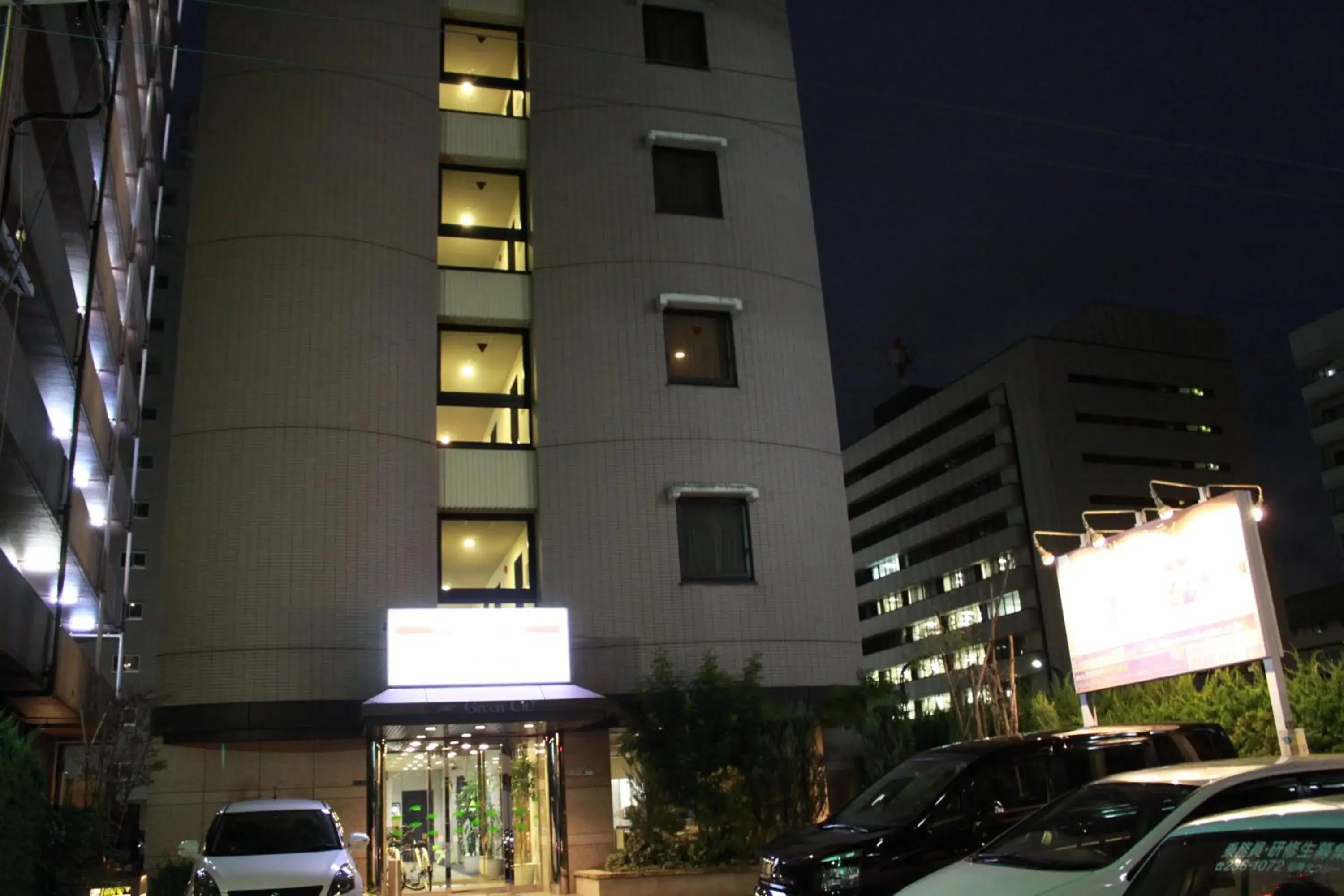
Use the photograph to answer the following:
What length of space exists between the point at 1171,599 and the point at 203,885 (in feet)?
35.8

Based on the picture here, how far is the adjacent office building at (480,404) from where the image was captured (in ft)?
61.2

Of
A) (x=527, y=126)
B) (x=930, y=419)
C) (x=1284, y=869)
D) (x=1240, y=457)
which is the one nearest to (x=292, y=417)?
(x=527, y=126)

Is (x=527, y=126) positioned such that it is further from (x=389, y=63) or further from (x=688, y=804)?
(x=688, y=804)

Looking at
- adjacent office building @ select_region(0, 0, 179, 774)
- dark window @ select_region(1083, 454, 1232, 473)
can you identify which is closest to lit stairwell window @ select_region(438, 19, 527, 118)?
adjacent office building @ select_region(0, 0, 179, 774)

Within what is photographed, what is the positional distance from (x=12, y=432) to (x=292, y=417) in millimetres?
4523

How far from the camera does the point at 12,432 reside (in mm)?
16047

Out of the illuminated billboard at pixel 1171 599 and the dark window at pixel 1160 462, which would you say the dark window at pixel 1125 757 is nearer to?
the illuminated billboard at pixel 1171 599

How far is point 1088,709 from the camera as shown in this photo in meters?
13.7

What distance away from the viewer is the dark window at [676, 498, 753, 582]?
69.3 ft

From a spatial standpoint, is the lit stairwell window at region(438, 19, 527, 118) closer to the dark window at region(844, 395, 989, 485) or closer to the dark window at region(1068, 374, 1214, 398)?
the dark window at region(1068, 374, 1214, 398)

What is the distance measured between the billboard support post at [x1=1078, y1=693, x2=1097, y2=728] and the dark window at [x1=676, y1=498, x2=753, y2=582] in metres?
8.06

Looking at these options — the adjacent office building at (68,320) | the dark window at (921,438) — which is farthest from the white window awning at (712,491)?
the dark window at (921,438)

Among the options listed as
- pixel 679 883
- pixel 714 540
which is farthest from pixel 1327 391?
pixel 679 883

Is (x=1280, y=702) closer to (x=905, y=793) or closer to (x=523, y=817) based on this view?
(x=905, y=793)
